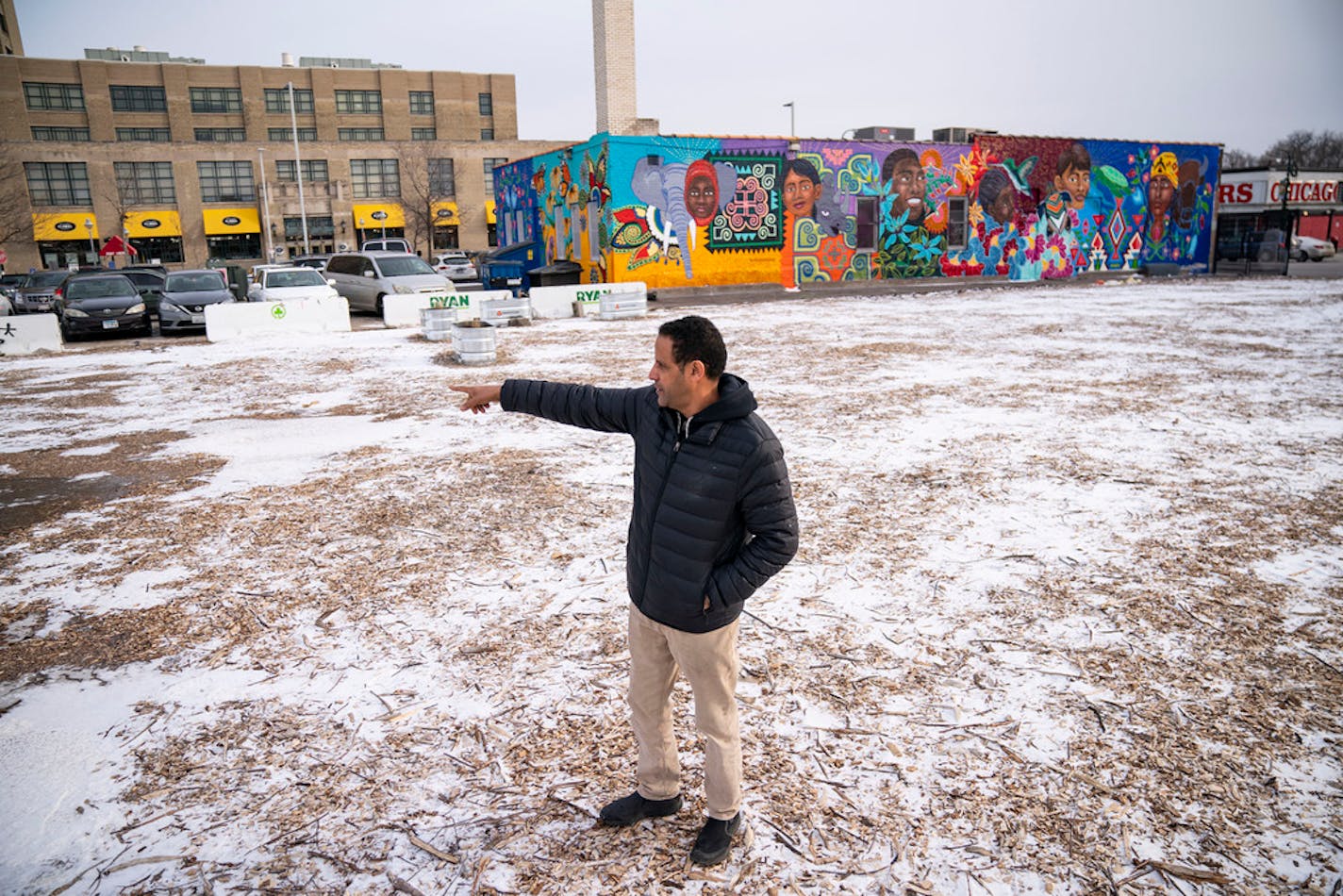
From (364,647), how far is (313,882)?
184cm

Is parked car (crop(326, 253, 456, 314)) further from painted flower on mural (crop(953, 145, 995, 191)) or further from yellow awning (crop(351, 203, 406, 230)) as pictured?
yellow awning (crop(351, 203, 406, 230))

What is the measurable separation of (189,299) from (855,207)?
22.0 metres

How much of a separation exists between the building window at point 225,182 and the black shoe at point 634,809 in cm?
7231

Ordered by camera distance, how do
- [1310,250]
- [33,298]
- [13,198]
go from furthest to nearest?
[13,198] < [1310,250] < [33,298]

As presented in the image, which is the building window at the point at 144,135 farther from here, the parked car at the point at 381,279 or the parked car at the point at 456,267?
the parked car at the point at 381,279

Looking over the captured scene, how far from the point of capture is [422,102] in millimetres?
73188

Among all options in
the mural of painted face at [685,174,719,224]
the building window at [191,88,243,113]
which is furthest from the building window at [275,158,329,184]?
the mural of painted face at [685,174,719,224]

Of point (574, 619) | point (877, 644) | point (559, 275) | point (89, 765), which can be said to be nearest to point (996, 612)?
point (877, 644)

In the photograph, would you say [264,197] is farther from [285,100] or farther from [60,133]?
[60,133]

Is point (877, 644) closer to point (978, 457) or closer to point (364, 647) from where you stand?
point (364, 647)

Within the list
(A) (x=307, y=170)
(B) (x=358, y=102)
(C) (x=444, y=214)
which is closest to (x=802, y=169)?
(C) (x=444, y=214)

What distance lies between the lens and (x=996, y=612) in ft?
17.0

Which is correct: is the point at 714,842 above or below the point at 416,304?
below

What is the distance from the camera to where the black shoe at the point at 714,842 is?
3.11 meters
